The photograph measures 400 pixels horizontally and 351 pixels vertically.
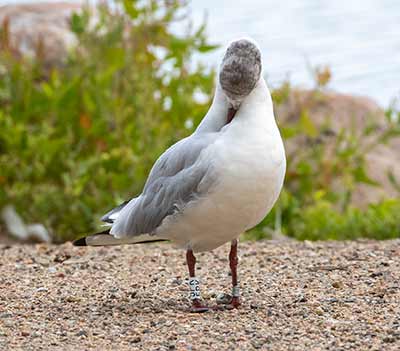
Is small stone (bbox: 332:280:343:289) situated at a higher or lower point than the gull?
lower

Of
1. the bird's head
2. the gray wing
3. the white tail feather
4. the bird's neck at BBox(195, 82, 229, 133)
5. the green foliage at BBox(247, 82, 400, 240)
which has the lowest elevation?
the green foliage at BBox(247, 82, 400, 240)

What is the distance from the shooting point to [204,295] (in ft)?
16.5

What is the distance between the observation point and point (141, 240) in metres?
4.95

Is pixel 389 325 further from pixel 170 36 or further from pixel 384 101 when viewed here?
pixel 384 101

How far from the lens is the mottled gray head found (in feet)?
14.4

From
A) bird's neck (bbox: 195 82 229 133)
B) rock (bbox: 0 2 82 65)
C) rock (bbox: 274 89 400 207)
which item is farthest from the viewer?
rock (bbox: 0 2 82 65)

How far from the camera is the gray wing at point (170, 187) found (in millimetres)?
4402

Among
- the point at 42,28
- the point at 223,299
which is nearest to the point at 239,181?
the point at 223,299

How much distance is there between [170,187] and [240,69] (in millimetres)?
649

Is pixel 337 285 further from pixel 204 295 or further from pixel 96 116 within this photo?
pixel 96 116

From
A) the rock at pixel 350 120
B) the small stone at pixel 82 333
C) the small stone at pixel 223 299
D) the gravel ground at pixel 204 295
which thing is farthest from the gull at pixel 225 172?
the rock at pixel 350 120

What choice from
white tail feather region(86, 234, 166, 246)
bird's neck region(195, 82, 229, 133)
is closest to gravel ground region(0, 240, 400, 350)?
white tail feather region(86, 234, 166, 246)

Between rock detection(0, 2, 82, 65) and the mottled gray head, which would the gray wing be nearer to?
the mottled gray head

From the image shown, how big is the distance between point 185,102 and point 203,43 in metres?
0.53
